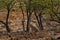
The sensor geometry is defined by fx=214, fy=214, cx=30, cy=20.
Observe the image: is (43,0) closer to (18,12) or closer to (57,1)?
(57,1)

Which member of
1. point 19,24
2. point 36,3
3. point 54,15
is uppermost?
point 36,3

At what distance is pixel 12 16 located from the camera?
137ft

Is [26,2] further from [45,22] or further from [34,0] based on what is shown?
[45,22]

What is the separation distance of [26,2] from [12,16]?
48.6 feet

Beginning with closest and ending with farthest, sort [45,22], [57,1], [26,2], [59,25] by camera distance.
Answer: [57,1] < [26,2] < [59,25] < [45,22]

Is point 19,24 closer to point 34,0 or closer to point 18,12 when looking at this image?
point 18,12

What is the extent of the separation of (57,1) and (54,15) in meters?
2.08

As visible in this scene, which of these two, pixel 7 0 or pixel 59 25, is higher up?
pixel 7 0

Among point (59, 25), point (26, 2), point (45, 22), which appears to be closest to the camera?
point (26, 2)

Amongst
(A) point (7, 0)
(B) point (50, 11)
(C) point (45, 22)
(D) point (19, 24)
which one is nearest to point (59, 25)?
(C) point (45, 22)

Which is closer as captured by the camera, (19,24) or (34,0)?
(34,0)

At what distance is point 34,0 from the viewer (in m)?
25.8

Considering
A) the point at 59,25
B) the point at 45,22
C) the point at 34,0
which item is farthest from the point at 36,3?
the point at 45,22

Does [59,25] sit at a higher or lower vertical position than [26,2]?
lower
